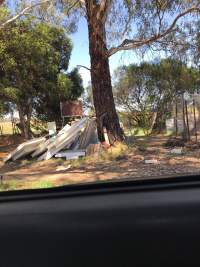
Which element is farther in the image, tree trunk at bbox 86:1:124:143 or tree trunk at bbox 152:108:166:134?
tree trunk at bbox 152:108:166:134

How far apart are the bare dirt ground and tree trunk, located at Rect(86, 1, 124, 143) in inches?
37.4

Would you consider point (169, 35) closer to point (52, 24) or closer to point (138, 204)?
point (52, 24)

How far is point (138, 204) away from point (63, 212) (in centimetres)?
26

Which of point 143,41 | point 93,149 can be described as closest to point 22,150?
point 93,149

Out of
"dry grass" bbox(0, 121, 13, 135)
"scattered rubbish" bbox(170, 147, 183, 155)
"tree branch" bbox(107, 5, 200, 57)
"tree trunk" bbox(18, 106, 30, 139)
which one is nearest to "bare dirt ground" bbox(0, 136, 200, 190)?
"scattered rubbish" bbox(170, 147, 183, 155)

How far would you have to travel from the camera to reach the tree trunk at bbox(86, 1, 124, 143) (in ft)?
48.9

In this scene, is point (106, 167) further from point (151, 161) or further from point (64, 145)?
point (64, 145)

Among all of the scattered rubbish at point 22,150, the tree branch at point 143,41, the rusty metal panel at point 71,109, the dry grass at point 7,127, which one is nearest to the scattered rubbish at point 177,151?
the tree branch at point 143,41

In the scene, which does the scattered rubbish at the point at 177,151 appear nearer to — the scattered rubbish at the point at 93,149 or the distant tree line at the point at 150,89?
the scattered rubbish at the point at 93,149

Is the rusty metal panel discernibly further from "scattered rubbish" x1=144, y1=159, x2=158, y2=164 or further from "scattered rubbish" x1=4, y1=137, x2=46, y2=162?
"scattered rubbish" x1=144, y1=159, x2=158, y2=164

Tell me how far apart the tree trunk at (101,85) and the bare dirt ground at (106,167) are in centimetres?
95

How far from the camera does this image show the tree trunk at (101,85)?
587 inches

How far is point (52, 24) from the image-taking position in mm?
19859

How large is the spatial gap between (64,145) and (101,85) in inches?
82.1
